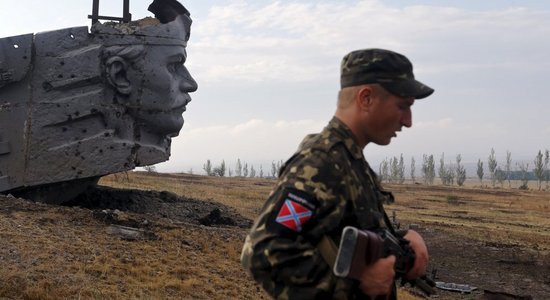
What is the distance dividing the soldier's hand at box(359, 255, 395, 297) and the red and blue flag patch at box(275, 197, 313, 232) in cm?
29

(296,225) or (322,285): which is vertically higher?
(296,225)

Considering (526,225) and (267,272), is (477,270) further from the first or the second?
(526,225)

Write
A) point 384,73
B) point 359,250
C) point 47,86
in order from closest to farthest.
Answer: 1. point 359,250
2. point 384,73
3. point 47,86

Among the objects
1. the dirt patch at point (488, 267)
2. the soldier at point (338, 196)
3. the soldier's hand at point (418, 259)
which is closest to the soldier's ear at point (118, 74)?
the dirt patch at point (488, 267)

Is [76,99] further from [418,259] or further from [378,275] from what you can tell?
[378,275]

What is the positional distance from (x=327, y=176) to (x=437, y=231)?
15825 millimetres

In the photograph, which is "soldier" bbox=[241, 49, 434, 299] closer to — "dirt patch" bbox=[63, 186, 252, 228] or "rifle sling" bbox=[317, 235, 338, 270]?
"rifle sling" bbox=[317, 235, 338, 270]

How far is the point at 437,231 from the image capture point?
17.4 meters

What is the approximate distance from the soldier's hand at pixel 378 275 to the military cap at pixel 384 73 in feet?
2.25

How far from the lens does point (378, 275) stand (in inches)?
88.5

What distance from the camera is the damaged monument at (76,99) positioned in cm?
995

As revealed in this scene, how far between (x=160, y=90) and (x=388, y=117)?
27.6 ft

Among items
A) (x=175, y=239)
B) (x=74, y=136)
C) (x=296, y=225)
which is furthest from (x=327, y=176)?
(x=74, y=136)

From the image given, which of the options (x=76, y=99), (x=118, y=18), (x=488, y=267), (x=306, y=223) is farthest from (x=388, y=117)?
(x=488, y=267)
